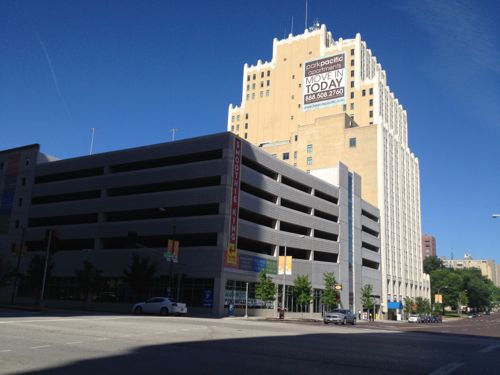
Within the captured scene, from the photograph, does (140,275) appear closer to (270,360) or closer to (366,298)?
(270,360)

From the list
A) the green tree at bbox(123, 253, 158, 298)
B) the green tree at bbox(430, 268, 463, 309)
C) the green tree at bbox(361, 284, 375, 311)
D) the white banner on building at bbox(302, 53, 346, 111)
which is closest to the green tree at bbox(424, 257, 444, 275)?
the green tree at bbox(430, 268, 463, 309)

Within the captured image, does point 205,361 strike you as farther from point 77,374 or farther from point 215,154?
point 215,154

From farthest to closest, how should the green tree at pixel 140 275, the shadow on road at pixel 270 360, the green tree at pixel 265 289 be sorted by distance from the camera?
the green tree at pixel 265 289 < the green tree at pixel 140 275 < the shadow on road at pixel 270 360

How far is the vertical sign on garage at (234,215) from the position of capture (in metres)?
53.7

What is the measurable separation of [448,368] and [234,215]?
4279cm

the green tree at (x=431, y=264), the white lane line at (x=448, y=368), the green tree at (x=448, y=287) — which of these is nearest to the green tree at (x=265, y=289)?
the white lane line at (x=448, y=368)

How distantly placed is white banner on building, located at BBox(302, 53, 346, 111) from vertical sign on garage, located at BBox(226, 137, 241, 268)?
5369 centimetres

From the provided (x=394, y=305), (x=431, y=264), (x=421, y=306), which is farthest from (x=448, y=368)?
(x=431, y=264)

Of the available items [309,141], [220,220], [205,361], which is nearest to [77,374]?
[205,361]

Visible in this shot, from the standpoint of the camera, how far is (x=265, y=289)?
55.8 m

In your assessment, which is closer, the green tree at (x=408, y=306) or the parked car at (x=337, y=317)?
the parked car at (x=337, y=317)

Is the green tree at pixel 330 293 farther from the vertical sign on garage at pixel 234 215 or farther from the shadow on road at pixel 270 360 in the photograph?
the shadow on road at pixel 270 360

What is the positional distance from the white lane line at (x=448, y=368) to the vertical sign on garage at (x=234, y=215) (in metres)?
40.9

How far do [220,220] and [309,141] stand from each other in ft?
164
